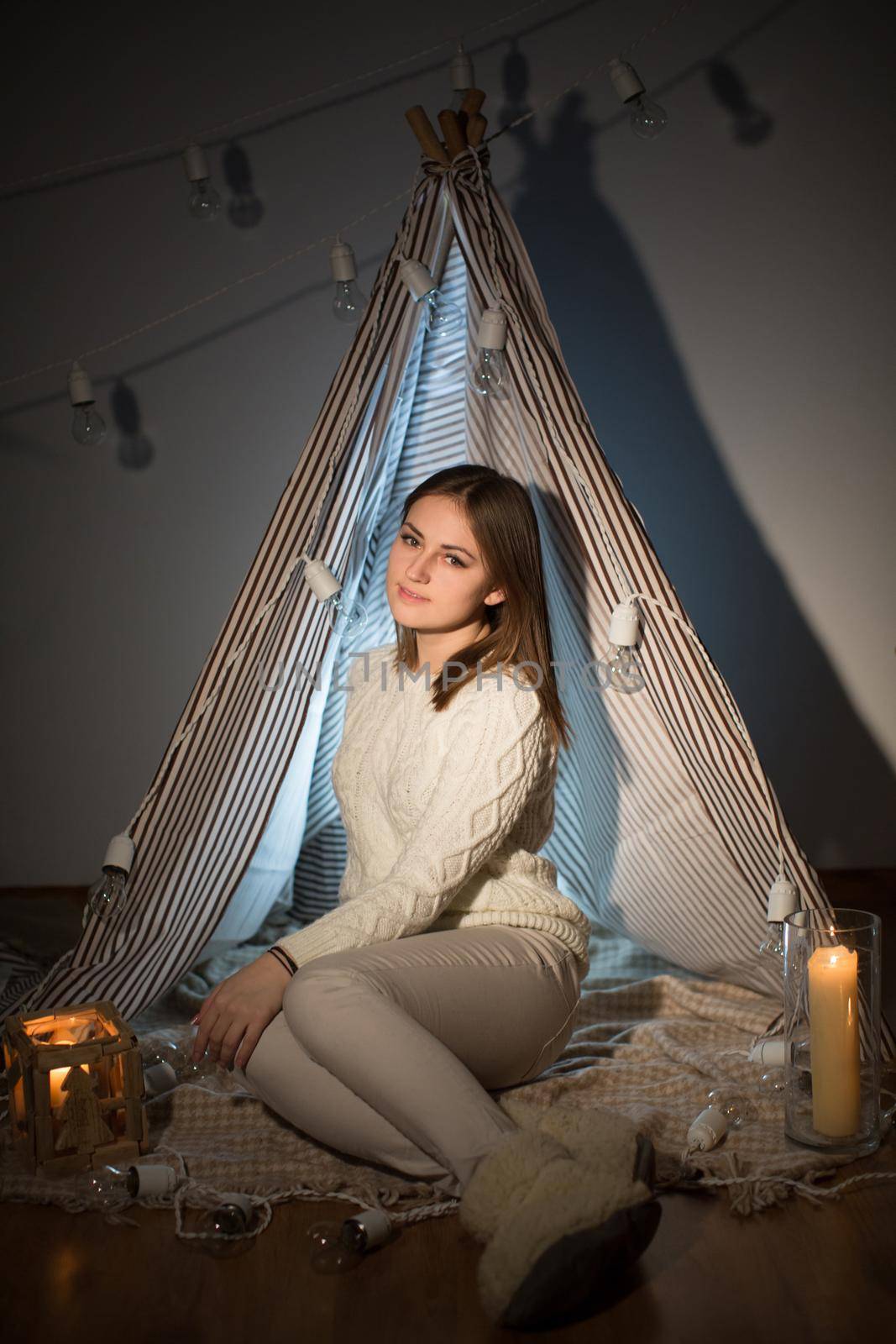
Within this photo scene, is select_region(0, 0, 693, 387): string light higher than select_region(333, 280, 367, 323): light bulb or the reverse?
higher

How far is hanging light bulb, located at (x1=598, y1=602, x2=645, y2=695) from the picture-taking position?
82.5 inches

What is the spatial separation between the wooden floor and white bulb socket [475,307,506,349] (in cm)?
138

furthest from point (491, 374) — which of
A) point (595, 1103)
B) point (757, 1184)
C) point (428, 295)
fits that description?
point (757, 1184)

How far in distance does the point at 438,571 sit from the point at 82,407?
92 centimetres

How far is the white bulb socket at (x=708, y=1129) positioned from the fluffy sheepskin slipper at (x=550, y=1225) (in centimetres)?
34

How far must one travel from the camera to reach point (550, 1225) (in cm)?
141

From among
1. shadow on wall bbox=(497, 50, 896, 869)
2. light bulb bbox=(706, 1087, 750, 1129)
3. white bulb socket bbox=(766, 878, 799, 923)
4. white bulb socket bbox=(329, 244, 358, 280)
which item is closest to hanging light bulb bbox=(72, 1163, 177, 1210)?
light bulb bbox=(706, 1087, 750, 1129)

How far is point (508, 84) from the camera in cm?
307

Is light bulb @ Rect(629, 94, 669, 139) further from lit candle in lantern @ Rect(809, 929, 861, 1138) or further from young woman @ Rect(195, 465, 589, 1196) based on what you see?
lit candle in lantern @ Rect(809, 929, 861, 1138)

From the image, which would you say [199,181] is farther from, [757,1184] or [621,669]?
[757,1184]

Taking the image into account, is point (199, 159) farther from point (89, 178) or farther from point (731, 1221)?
point (731, 1221)

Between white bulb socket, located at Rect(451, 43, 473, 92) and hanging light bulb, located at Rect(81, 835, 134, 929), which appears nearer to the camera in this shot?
hanging light bulb, located at Rect(81, 835, 134, 929)

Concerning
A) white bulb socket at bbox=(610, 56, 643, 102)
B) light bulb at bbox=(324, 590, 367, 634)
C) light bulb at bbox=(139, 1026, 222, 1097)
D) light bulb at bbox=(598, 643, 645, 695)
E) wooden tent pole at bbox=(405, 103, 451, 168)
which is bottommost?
light bulb at bbox=(139, 1026, 222, 1097)

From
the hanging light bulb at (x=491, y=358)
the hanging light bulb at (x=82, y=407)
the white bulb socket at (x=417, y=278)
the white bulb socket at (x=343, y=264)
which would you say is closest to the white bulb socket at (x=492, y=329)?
the hanging light bulb at (x=491, y=358)
